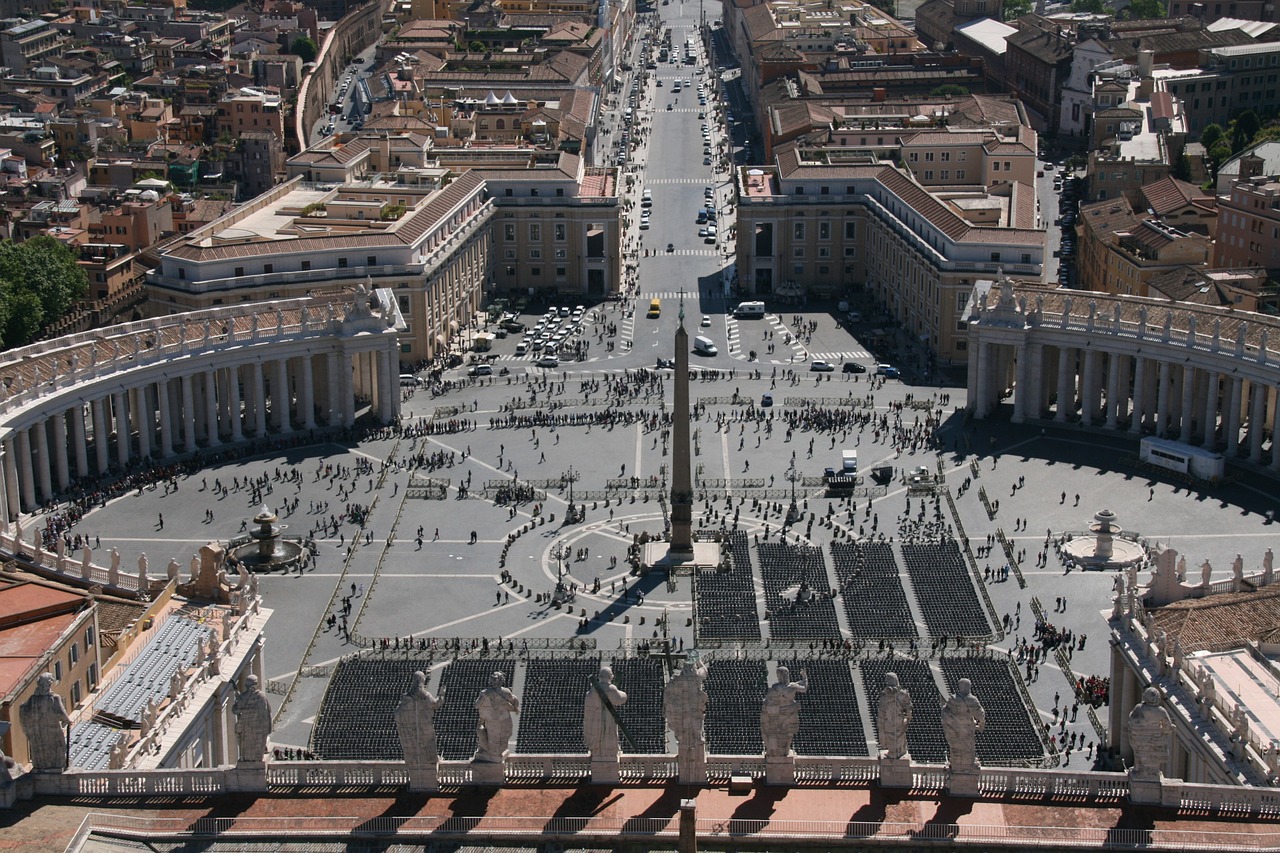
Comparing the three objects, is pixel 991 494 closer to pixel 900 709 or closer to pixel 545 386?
pixel 545 386

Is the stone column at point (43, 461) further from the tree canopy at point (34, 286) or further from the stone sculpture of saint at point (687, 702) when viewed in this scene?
the stone sculpture of saint at point (687, 702)

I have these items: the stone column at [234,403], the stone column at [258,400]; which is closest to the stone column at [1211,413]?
the stone column at [258,400]

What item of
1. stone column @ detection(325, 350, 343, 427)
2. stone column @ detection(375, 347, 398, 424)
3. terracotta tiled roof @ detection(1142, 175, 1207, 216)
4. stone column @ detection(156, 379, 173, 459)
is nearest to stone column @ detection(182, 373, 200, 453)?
stone column @ detection(156, 379, 173, 459)

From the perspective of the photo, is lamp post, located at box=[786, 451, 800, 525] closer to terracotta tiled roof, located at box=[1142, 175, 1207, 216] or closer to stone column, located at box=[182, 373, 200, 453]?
stone column, located at box=[182, 373, 200, 453]

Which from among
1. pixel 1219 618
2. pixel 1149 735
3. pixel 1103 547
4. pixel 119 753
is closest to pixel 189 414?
pixel 1103 547

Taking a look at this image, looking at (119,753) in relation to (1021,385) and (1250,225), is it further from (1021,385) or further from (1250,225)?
(1250,225)

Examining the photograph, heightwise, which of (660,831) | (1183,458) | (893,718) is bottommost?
(1183,458)

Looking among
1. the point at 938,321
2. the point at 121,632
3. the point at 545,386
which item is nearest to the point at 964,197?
the point at 938,321
